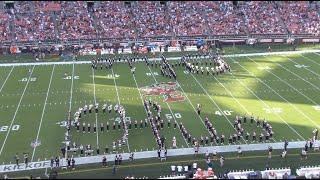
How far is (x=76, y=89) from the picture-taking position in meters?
32.1

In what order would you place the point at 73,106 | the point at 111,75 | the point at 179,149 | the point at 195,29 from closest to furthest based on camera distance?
the point at 179,149
the point at 73,106
the point at 111,75
the point at 195,29

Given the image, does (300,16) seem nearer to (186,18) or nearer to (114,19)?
(186,18)

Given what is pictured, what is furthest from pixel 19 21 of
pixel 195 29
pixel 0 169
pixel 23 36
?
pixel 0 169

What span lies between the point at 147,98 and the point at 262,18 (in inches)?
970

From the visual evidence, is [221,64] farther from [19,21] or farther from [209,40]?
[19,21]

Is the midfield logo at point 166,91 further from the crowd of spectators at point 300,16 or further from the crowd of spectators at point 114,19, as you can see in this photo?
the crowd of spectators at point 300,16

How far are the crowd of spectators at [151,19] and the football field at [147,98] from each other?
8918mm

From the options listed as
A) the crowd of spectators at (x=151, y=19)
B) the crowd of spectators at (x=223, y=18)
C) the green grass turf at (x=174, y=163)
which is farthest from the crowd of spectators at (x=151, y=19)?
the green grass turf at (x=174, y=163)

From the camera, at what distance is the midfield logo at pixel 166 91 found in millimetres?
30078

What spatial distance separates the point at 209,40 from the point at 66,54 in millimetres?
12739

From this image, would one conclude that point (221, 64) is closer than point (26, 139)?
No

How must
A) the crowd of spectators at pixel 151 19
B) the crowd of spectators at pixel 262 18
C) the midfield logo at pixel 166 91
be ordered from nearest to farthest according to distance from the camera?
the midfield logo at pixel 166 91, the crowd of spectators at pixel 151 19, the crowd of spectators at pixel 262 18

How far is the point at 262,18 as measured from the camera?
50844mm

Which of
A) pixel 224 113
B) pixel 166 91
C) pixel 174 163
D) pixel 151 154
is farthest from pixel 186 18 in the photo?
pixel 174 163
